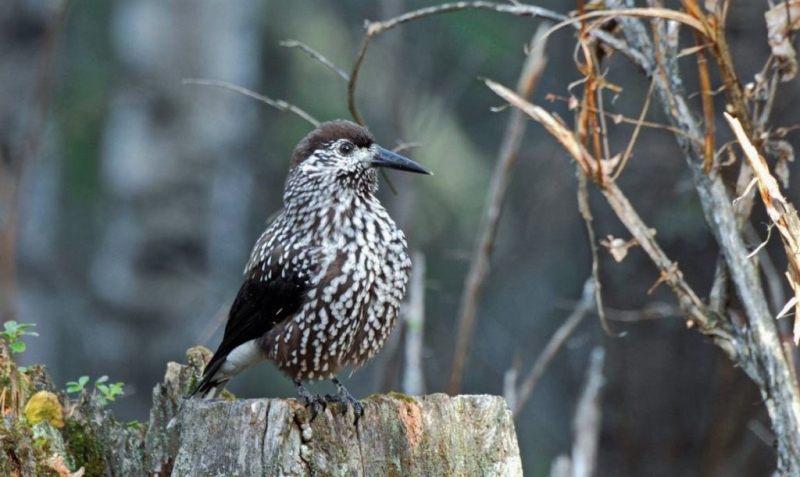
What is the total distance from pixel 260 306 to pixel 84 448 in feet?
3.07

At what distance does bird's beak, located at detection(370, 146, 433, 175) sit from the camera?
4.55 m

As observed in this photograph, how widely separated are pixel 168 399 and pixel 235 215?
673cm

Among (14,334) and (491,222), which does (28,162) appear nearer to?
(491,222)

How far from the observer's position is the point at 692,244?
6.00 meters

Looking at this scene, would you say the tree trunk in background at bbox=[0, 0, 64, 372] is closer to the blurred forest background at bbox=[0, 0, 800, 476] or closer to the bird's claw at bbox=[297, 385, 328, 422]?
the blurred forest background at bbox=[0, 0, 800, 476]

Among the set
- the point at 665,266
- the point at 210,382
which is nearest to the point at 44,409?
the point at 210,382

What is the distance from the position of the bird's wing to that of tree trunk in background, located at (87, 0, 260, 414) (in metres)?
5.07

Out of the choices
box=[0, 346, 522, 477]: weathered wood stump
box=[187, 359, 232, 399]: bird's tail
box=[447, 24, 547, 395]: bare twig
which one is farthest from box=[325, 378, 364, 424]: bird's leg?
box=[447, 24, 547, 395]: bare twig

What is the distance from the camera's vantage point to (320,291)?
4371mm

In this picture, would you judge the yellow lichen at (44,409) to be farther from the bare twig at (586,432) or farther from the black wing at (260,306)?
the bare twig at (586,432)

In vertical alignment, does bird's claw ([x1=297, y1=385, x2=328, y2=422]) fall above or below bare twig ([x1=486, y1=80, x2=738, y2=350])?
below

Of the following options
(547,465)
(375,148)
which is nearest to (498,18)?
(547,465)

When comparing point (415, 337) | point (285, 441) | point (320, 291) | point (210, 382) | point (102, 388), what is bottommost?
point (285, 441)

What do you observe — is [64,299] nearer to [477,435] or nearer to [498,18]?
[498,18]
